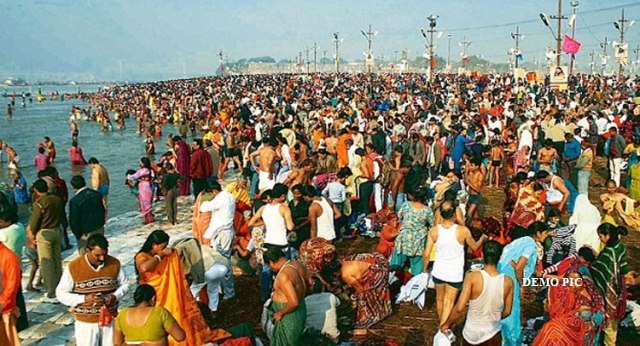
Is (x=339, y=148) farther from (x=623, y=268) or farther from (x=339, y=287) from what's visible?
(x=623, y=268)

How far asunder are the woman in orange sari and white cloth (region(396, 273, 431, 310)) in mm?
2674

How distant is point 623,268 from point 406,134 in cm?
1006

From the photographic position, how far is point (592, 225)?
6.76 m

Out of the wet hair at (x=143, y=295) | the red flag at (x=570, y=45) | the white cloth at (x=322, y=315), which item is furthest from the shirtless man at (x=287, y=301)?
the red flag at (x=570, y=45)

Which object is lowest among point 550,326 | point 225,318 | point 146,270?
point 225,318

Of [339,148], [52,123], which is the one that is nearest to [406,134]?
[339,148]

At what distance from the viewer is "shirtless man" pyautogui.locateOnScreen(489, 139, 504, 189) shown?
12.6 m

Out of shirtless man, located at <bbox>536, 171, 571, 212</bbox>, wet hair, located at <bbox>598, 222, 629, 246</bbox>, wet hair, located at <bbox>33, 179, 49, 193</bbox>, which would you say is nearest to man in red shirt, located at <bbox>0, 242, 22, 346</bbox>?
wet hair, located at <bbox>33, 179, 49, 193</bbox>

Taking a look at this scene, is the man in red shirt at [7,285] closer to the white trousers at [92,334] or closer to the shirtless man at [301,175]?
the white trousers at [92,334]

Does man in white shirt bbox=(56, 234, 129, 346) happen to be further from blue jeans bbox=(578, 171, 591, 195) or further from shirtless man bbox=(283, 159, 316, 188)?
blue jeans bbox=(578, 171, 591, 195)

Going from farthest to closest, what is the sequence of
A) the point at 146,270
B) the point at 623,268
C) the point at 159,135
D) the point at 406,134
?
1. the point at 159,135
2. the point at 406,134
3. the point at 623,268
4. the point at 146,270

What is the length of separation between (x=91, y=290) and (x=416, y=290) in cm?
368

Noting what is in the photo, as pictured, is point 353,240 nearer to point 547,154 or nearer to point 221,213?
point 221,213

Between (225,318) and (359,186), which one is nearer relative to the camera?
(225,318)
